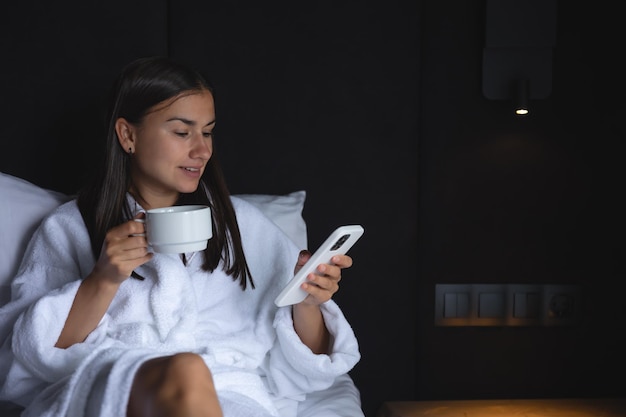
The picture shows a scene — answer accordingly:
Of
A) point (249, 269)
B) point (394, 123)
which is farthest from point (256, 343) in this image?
point (394, 123)

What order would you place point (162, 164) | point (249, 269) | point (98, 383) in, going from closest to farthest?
1. point (98, 383)
2. point (162, 164)
3. point (249, 269)

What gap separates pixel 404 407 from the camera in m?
1.74

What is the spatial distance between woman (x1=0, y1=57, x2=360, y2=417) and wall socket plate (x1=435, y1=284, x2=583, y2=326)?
51 cm

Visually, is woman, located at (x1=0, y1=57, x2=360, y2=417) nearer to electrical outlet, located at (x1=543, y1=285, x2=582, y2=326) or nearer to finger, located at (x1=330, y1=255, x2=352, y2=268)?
finger, located at (x1=330, y1=255, x2=352, y2=268)

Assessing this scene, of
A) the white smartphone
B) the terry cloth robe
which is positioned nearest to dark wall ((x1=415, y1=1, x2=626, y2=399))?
the terry cloth robe

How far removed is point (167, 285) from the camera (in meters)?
1.36

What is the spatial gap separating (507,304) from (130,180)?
1.12 meters

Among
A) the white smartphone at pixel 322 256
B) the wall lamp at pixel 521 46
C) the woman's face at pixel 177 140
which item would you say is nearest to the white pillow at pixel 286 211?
the woman's face at pixel 177 140

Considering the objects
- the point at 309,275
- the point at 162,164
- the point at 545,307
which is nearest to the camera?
the point at 309,275

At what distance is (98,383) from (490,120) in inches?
50.1

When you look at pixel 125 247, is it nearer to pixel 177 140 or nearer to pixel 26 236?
pixel 177 140

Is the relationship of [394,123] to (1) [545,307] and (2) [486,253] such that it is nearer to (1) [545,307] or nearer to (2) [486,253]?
(2) [486,253]

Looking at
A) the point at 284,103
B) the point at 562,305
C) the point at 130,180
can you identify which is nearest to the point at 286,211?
the point at 284,103

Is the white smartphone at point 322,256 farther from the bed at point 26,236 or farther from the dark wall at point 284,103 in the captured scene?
A: the dark wall at point 284,103
